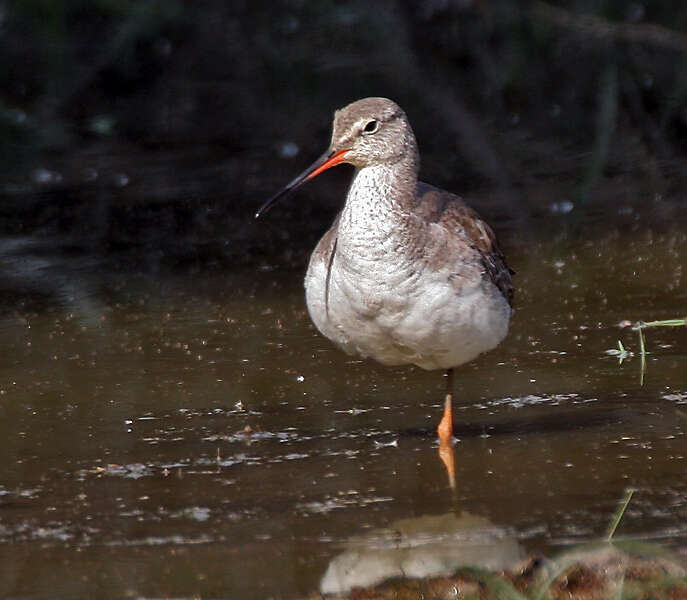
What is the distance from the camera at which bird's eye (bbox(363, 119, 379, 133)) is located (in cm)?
552

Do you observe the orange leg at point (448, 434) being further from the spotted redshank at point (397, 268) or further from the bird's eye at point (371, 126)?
the bird's eye at point (371, 126)

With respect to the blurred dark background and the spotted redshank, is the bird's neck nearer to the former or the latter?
the spotted redshank

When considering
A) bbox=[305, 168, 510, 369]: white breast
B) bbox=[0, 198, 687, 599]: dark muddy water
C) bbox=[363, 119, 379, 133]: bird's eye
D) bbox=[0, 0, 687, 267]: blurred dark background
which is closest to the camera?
bbox=[0, 198, 687, 599]: dark muddy water

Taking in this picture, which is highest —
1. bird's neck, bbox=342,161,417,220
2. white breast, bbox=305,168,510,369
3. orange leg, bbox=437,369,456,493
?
bird's neck, bbox=342,161,417,220

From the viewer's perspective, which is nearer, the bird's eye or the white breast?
the white breast

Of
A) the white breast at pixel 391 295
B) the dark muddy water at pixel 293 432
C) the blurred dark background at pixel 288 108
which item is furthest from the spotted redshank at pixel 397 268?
the blurred dark background at pixel 288 108

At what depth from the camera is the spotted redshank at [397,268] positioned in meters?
5.19

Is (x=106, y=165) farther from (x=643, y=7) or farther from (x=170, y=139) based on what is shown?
(x=643, y=7)

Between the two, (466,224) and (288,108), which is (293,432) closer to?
(466,224)

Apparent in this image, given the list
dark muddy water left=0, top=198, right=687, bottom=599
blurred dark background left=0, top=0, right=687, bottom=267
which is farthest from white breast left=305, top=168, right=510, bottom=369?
blurred dark background left=0, top=0, right=687, bottom=267

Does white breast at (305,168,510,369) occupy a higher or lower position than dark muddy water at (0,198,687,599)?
higher

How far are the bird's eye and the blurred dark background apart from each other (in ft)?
8.76

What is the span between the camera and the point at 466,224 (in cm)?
570

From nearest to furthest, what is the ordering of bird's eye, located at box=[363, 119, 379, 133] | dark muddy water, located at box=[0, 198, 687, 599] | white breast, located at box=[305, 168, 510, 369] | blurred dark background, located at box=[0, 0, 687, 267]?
dark muddy water, located at box=[0, 198, 687, 599]
white breast, located at box=[305, 168, 510, 369]
bird's eye, located at box=[363, 119, 379, 133]
blurred dark background, located at box=[0, 0, 687, 267]
